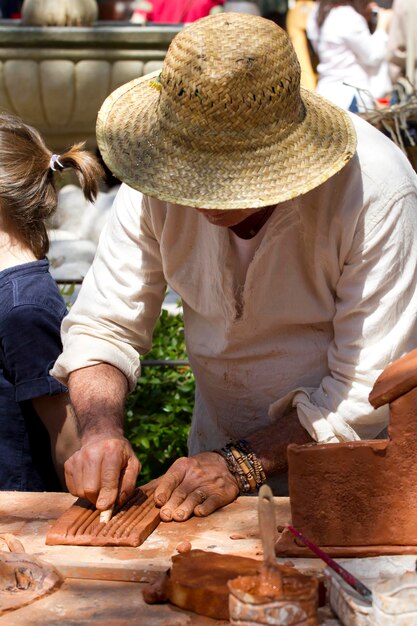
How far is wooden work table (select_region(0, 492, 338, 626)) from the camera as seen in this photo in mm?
1988

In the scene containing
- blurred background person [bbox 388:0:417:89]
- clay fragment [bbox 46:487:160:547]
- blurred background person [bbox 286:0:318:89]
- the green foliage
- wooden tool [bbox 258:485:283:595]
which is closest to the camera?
wooden tool [bbox 258:485:283:595]

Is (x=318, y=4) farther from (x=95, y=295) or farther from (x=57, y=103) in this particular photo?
(x=95, y=295)

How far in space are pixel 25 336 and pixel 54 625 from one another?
46.6 inches

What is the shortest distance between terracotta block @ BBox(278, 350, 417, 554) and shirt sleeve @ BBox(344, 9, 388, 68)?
535 centimetres

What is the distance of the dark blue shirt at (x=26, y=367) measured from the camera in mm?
2990

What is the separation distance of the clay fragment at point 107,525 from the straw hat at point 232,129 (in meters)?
0.71

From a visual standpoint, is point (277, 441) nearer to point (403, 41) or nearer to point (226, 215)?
point (226, 215)

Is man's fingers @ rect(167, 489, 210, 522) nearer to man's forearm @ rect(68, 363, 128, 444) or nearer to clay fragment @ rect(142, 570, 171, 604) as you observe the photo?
man's forearm @ rect(68, 363, 128, 444)

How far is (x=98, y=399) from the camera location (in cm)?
269

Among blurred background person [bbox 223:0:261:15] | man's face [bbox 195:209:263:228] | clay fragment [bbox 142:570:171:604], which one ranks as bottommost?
blurred background person [bbox 223:0:261:15]

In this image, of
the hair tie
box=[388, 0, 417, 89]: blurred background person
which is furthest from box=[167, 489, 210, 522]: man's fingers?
box=[388, 0, 417, 89]: blurred background person

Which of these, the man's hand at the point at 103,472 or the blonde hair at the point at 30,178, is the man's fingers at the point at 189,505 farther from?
the blonde hair at the point at 30,178

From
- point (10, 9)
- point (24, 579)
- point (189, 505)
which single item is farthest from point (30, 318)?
point (10, 9)

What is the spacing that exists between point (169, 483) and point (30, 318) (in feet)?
2.45
